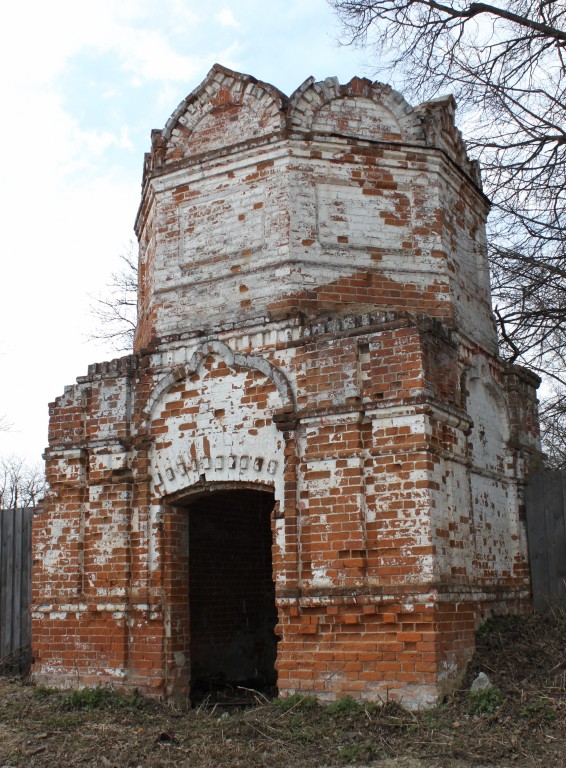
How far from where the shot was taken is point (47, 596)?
8.59 metres

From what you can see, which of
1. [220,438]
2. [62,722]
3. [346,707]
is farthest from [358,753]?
[220,438]

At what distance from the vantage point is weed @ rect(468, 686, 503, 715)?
20.9 feet

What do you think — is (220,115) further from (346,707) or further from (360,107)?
(346,707)

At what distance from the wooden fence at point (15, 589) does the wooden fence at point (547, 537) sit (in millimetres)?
6041

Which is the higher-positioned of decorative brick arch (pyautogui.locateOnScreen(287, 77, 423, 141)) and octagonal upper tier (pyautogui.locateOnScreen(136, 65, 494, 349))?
decorative brick arch (pyautogui.locateOnScreen(287, 77, 423, 141))

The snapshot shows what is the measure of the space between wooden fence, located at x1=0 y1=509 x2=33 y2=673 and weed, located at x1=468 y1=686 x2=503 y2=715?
5.73 meters

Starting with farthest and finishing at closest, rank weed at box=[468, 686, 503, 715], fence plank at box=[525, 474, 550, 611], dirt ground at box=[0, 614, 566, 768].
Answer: fence plank at box=[525, 474, 550, 611] < weed at box=[468, 686, 503, 715] < dirt ground at box=[0, 614, 566, 768]

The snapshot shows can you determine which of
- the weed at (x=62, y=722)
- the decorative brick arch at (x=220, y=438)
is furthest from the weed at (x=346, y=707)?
the weed at (x=62, y=722)

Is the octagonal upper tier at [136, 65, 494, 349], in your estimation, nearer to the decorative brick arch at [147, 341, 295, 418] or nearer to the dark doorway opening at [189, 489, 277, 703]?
the decorative brick arch at [147, 341, 295, 418]

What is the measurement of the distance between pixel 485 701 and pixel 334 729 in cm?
122

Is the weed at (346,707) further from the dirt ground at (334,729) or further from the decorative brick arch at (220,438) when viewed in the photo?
the decorative brick arch at (220,438)

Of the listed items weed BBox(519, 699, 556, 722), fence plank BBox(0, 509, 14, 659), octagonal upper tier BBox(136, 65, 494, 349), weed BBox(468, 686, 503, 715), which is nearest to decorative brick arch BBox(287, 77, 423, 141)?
octagonal upper tier BBox(136, 65, 494, 349)

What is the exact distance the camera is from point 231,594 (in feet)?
34.3

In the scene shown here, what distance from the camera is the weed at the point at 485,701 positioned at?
6.37 m
